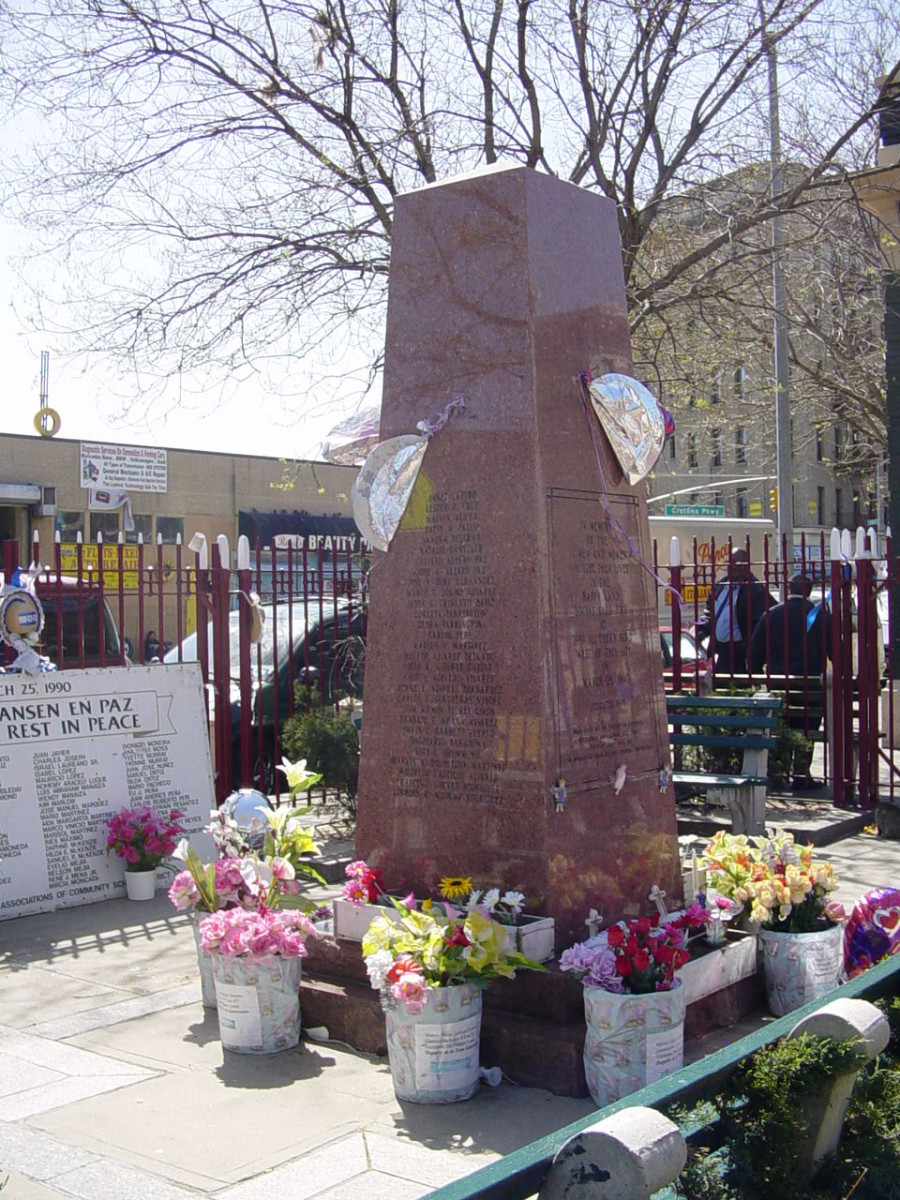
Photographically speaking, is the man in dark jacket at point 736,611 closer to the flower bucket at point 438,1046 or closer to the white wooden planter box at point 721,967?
the white wooden planter box at point 721,967

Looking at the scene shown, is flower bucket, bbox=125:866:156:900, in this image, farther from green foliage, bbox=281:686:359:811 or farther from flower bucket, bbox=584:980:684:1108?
flower bucket, bbox=584:980:684:1108

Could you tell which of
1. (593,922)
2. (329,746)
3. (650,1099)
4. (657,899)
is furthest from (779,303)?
(650,1099)

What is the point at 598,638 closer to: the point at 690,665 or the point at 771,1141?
the point at 771,1141

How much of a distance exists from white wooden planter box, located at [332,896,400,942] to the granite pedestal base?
0.05 m

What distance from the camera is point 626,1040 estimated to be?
432cm

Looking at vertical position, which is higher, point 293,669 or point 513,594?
point 513,594

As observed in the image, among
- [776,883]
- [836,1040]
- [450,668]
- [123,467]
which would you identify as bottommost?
[776,883]

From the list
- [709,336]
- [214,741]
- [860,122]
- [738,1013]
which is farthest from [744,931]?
[709,336]

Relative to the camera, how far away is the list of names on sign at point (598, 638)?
16.8ft

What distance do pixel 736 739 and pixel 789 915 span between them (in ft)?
13.8

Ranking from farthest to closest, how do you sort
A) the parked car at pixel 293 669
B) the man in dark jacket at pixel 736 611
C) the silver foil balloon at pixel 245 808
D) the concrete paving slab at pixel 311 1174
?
the man in dark jacket at pixel 736 611 < the parked car at pixel 293 669 < the silver foil balloon at pixel 245 808 < the concrete paving slab at pixel 311 1174

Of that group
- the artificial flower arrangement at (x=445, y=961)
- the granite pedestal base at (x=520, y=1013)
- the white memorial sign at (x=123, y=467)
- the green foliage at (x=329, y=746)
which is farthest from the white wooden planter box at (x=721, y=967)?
the white memorial sign at (x=123, y=467)

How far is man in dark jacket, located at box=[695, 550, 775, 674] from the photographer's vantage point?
11.8 m

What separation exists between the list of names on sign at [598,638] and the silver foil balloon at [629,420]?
177 millimetres
